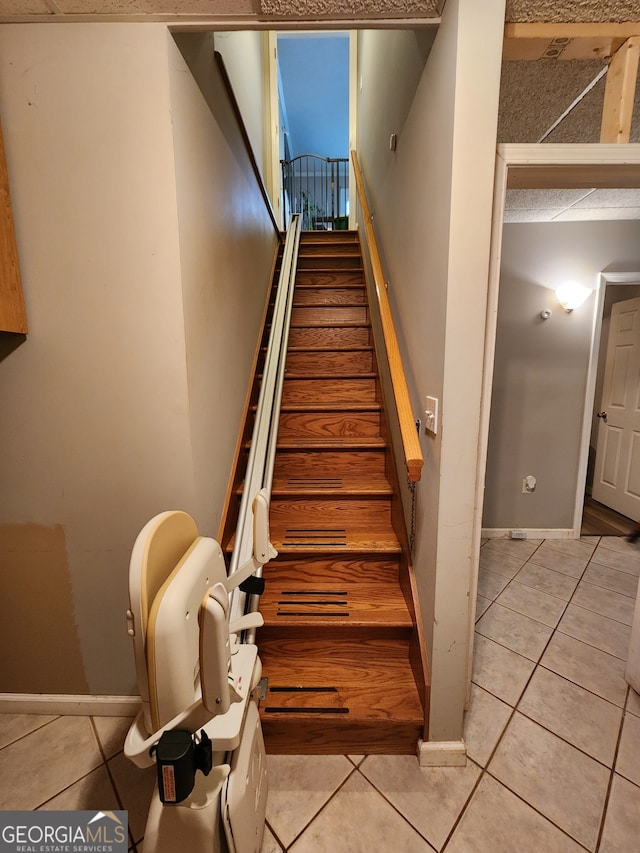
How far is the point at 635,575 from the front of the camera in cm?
233

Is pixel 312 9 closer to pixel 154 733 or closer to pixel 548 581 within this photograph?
pixel 154 733

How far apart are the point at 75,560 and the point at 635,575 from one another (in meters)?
3.21

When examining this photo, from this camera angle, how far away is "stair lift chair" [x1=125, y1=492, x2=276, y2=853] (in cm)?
64

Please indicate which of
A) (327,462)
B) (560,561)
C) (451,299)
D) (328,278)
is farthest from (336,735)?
(328,278)

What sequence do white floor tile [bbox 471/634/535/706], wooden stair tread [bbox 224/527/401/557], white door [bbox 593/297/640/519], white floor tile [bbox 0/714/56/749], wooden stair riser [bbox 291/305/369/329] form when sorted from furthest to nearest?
white door [bbox 593/297/640/519] < wooden stair riser [bbox 291/305/369/329] < wooden stair tread [bbox 224/527/401/557] < white floor tile [bbox 471/634/535/706] < white floor tile [bbox 0/714/56/749]

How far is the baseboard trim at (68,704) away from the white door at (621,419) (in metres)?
3.87

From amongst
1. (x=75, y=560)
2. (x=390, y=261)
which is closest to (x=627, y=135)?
(x=390, y=261)

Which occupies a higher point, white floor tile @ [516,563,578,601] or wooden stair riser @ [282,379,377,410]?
wooden stair riser @ [282,379,377,410]

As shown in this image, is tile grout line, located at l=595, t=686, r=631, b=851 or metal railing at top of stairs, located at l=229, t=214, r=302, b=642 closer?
tile grout line, located at l=595, t=686, r=631, b=851

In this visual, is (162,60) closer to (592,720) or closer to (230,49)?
(230,49)

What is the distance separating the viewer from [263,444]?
1848 mm

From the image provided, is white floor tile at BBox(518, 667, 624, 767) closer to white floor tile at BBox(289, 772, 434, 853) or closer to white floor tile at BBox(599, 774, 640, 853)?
white floor tile at BBox(599, 774, 640, 853)

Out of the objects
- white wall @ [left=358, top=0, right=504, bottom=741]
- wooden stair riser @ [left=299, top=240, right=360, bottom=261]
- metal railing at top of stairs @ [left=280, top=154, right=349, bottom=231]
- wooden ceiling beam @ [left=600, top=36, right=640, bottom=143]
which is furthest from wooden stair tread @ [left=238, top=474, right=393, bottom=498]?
metal railing at top of stairs @ [left=280, top=154, right=349, bottom=231]

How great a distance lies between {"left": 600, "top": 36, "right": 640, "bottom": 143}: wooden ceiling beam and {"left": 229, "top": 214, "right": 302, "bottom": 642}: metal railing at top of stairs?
64.1 inches
